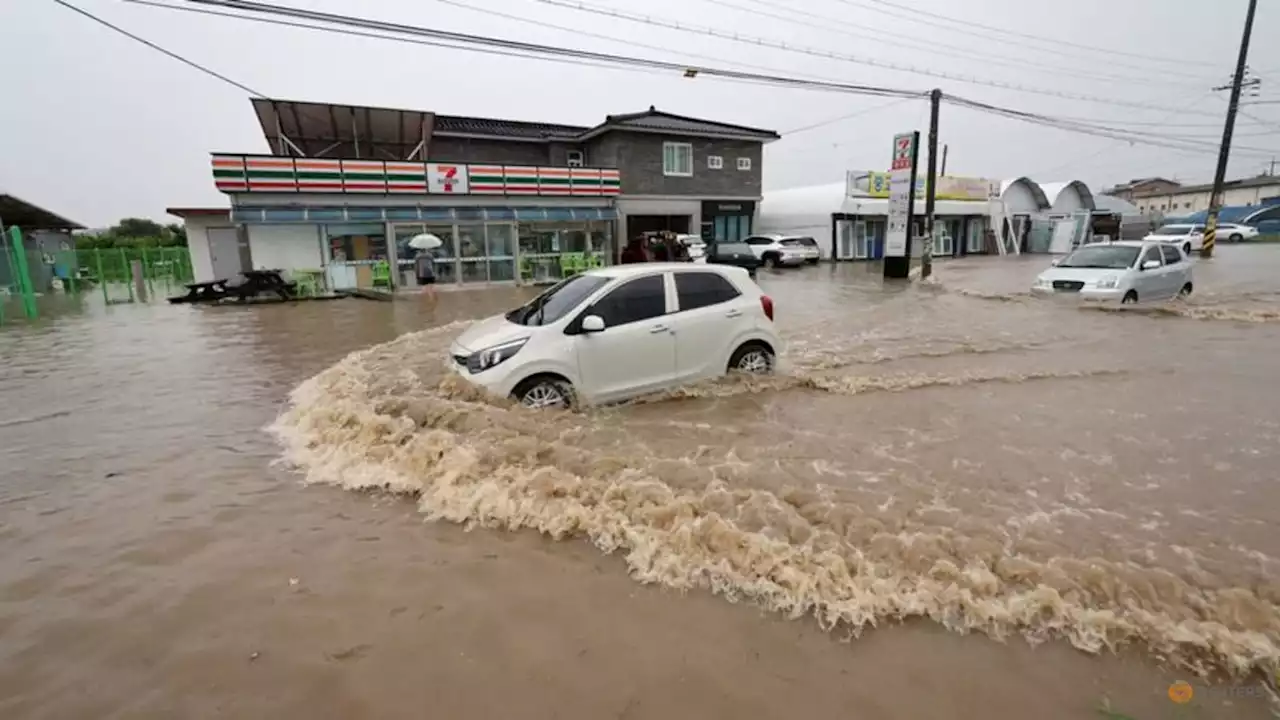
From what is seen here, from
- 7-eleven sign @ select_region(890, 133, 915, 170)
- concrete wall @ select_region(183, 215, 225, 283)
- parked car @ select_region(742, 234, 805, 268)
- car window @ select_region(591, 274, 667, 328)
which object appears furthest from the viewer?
parked car @ select_region(742, 234, 805, 268)

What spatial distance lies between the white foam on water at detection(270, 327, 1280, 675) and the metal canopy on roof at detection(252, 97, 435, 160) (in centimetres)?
1732

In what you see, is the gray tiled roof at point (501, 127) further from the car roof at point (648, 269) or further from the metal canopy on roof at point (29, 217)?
the car roof at point (648, 269)

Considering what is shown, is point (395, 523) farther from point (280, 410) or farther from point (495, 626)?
point (280, 410)

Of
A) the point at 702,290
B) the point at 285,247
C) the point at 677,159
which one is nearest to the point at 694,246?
the point at 677,159

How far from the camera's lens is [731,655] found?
2.75m

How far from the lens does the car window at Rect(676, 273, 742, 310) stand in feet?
21.8

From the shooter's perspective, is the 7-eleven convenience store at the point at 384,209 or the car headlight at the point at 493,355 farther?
the 7-eleven convenience store at the point at 384,209

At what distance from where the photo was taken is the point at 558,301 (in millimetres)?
6461

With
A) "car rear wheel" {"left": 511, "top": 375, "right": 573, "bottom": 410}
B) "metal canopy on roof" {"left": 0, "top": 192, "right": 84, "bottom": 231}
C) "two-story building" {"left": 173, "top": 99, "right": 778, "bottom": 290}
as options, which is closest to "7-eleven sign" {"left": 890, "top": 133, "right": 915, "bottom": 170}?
"two-story building" {"left": 173, "top": 99, "right": 778, "bottom": 290}

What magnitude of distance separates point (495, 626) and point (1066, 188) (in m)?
48.1

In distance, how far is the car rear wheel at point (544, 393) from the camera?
5.75m

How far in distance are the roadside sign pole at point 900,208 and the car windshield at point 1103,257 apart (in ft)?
26.6

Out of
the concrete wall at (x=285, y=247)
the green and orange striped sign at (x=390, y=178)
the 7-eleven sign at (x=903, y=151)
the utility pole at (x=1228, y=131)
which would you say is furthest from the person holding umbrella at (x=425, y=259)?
the utility pole at (x=1228, y=131)

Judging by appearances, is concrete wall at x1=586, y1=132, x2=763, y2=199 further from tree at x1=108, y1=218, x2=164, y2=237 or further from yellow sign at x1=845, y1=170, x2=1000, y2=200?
tree at x1=108, y1=218, x2=164, y2=237
